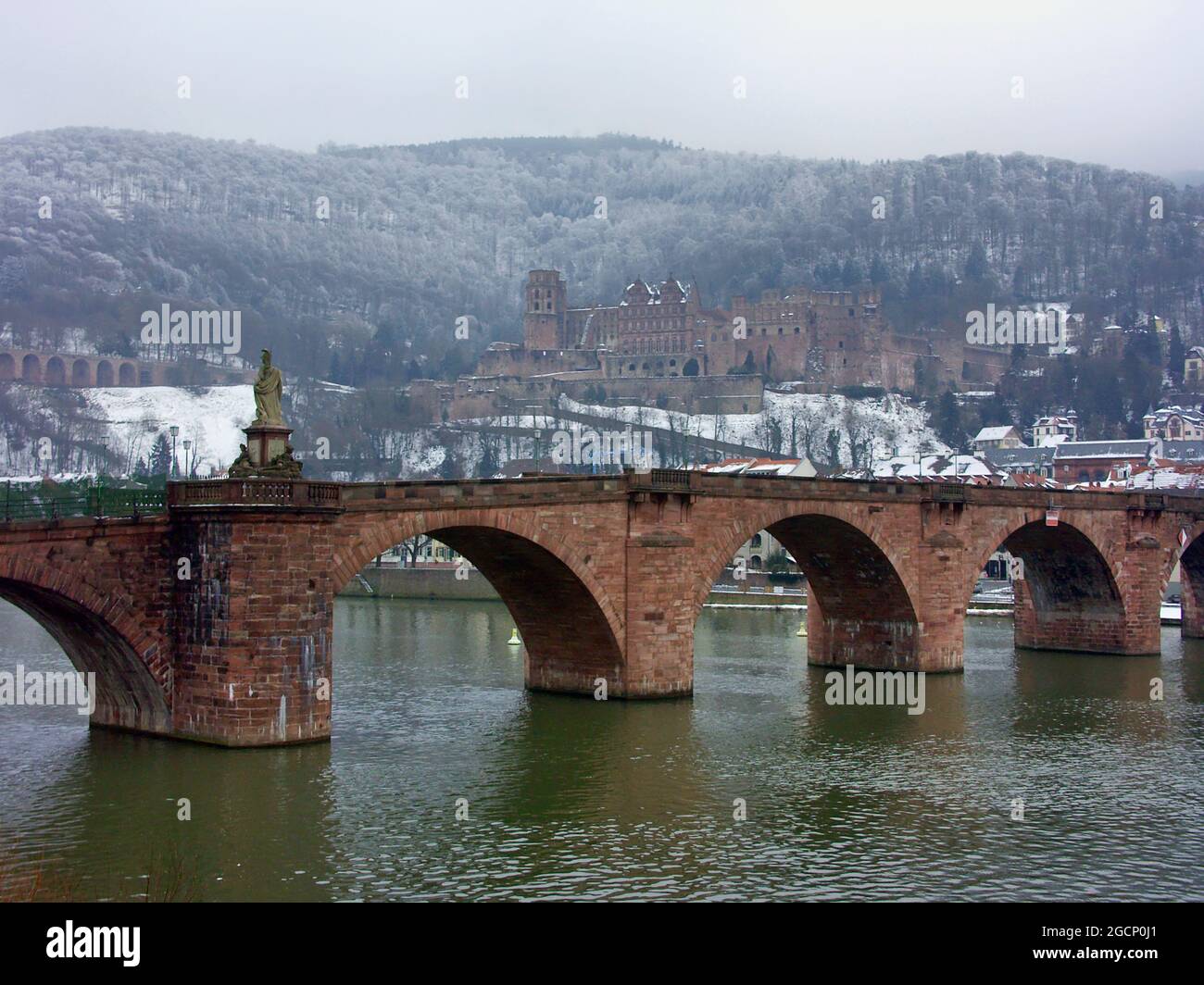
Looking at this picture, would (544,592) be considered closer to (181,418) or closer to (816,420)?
(816,420)

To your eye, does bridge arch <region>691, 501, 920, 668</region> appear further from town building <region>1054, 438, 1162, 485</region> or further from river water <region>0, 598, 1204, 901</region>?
town building <region>1054, 438, 1162, 485</region>

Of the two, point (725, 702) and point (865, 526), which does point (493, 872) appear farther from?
point (865, 526)

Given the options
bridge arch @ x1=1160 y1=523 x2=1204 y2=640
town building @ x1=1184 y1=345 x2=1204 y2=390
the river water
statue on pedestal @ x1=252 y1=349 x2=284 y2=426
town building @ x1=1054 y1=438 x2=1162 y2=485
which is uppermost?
town building @ x1=1184 y1=345 x2=1204 y2=390

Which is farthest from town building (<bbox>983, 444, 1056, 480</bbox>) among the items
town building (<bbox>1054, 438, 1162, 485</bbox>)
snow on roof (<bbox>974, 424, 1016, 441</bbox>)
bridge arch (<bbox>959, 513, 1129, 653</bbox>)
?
bridge arch (<bbox>959, 513, 1129, 653</bbox>)

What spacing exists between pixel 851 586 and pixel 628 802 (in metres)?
25.0

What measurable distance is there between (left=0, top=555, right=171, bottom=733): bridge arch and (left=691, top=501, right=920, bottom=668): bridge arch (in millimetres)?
21257

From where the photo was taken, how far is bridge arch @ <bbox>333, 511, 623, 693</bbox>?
1593 inches

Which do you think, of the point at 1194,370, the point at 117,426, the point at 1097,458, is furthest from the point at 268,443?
the point at 1194,370

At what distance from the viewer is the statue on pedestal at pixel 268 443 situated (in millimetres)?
34812

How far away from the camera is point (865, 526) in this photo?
52469 mm

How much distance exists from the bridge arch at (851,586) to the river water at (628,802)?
576 centimetres
